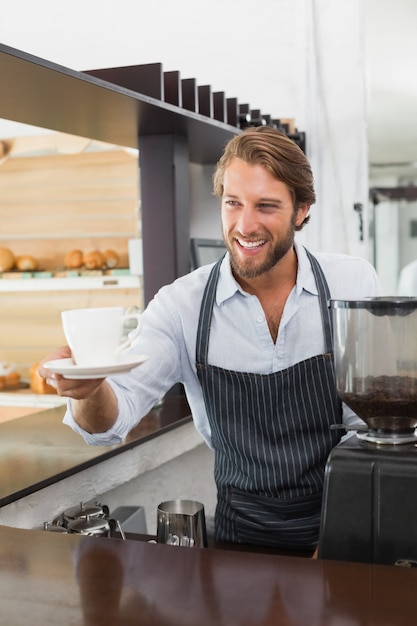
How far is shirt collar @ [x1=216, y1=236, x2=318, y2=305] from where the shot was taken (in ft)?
6.59

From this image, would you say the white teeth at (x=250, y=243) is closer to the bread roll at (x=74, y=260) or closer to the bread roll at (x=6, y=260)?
the bread roll at (x=74, y=260)

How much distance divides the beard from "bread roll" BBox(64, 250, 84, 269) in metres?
2.70

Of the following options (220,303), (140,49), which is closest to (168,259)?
(220,303)

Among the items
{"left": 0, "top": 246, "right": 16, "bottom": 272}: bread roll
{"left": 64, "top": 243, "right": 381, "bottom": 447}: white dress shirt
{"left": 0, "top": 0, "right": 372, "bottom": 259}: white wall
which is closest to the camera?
{"left": 64, "top": 243, "right": 381, "bottom": 447}: white dress shirt

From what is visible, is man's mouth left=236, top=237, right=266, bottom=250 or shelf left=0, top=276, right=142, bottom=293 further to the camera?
shelf left=0, top=276, right=142, bottom=293

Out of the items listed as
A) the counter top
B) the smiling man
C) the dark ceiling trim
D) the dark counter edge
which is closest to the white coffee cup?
the counter top

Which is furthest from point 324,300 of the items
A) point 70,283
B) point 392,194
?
point 392,194

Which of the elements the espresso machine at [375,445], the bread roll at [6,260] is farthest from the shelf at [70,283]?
the espresso machine at [375,445]

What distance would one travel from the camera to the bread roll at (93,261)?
445 cm

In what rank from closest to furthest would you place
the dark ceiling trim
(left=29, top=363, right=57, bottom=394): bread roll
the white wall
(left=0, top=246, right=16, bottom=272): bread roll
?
the white wall → (left=29, top=363, right=57, bottom=394): bread roll → (left=0, top=246, right=16, bottom=272): bread roll → the dark ceiling trim

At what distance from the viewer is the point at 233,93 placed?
13.0ft

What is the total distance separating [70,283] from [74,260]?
20 cm

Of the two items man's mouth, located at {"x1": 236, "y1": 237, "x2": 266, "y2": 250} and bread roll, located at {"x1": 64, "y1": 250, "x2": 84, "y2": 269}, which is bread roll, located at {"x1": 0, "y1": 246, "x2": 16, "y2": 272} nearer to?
bread roll, located at {"x1": 64, "y1": 250, "x2": 84, "y2": 269}

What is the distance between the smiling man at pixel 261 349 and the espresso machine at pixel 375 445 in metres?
0.48
